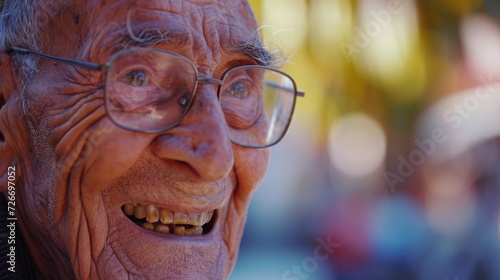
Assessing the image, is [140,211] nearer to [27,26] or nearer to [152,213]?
[152,213]

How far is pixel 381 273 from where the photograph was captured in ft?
15.9

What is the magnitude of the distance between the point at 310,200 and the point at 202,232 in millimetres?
3176

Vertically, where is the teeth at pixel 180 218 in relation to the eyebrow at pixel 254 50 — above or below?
below

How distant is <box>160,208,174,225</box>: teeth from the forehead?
1.50ft

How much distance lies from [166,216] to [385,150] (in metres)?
3.77

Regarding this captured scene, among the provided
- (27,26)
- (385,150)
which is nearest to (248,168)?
(27,26)

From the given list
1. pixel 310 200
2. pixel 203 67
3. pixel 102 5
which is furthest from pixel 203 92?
pixel 310 200

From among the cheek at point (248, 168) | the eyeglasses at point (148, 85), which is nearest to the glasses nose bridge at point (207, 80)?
the eyeglasses at point (148, 85)

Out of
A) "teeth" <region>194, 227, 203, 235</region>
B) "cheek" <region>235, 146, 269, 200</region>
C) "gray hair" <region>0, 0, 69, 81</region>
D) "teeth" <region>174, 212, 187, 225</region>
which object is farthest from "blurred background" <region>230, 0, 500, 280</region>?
"gray hair" <region>0, 0, 69, 81</region>

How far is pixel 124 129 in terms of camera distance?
176 centimetres

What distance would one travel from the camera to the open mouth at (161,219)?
1.87 metres

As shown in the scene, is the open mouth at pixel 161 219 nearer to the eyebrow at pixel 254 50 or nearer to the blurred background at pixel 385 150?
the eyebrow at pixel 254 50

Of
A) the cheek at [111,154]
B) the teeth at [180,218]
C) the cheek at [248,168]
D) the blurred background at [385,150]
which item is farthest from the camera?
the blurred background at [385,150]

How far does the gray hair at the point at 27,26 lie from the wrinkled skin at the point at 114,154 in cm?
3
